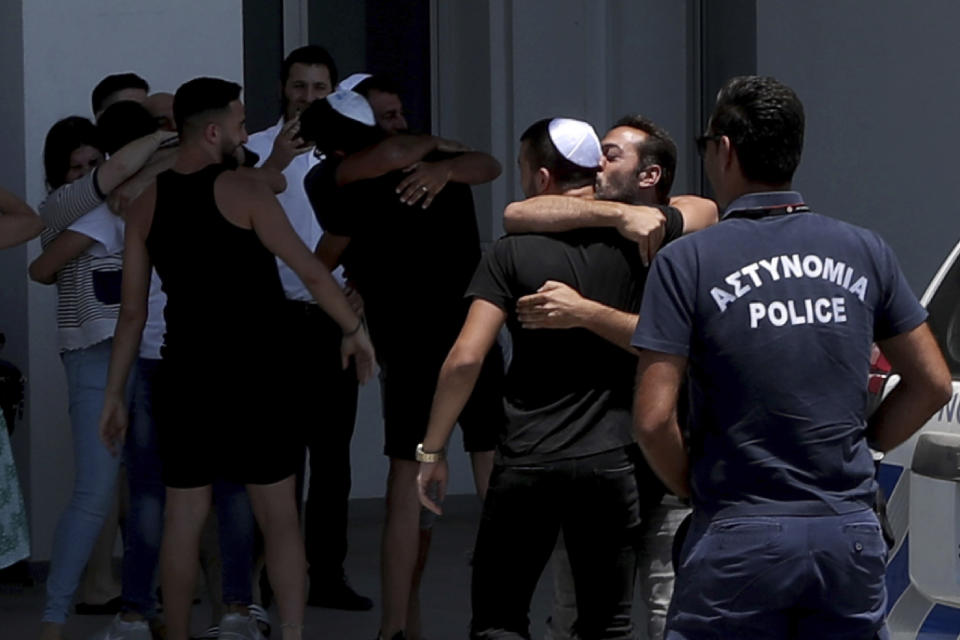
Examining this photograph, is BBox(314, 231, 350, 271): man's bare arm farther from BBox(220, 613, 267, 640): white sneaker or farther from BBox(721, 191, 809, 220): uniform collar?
BBox(721, 191, 809, 220): uniform collar

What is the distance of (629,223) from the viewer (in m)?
4.41

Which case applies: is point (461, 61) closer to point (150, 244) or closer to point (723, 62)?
point (723, 62)

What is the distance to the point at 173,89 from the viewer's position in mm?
7484

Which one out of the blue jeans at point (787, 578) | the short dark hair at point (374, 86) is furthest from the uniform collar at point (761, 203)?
the short dark hair at point (374, 86)

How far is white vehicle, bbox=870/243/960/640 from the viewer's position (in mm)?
4004

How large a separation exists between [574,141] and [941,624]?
1444 millimetres

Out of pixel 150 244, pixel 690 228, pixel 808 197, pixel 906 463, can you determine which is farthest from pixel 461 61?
pixel 906 463

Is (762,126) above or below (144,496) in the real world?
above

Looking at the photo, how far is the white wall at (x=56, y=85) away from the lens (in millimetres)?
7352

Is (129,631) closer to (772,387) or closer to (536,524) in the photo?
(536,524)

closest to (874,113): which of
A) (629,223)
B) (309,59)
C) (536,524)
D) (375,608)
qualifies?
(309,59)

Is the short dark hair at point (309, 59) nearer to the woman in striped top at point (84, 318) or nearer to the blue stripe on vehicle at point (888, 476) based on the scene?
the woman in striped top at point (84, 318)

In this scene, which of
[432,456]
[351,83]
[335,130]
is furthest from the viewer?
[351,83]

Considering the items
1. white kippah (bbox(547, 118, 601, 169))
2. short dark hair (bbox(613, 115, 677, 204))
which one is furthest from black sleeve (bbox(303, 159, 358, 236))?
white kippah (bbox(547, 118, 601, 169))
